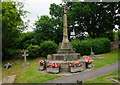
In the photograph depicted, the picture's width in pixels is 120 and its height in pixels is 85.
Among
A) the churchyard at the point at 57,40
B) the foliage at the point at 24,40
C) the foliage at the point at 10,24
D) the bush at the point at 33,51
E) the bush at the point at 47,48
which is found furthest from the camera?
the foliage at the point at 24,40

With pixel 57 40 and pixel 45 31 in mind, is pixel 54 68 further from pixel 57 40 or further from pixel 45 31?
pixel 57 40

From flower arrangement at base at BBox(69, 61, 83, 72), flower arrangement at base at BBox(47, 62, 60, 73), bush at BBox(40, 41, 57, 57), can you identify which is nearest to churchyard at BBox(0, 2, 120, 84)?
bush at BBox(40, 41, 57, 57)

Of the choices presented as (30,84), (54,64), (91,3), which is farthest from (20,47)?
(91,3)

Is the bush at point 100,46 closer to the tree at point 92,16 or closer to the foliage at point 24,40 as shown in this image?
the tree at point 92,16

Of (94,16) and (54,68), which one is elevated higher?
(94,16)

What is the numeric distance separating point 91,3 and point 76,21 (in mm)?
5875

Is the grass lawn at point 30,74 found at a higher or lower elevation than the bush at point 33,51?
lower

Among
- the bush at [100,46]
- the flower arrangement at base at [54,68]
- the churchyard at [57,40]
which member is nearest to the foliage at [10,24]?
the churchyard at [57,40]

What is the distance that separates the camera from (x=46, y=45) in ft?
58.2

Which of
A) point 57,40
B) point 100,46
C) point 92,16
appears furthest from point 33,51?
point 92,16

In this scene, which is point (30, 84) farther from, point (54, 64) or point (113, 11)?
point (113, 11)

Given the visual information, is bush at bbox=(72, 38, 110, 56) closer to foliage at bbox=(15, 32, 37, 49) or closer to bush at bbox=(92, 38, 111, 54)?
bush at bbox=(92, 38, 111, 54)

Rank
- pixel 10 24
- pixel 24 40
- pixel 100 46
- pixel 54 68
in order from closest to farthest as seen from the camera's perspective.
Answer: pixel 54 68
pixel 10 24
pixel 100 46
pixel 24 40

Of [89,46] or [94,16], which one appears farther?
[94,16]
